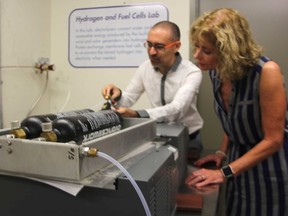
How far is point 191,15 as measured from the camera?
2070 millimetres

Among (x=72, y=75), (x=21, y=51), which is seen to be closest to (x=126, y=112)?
(x=21, y=51)

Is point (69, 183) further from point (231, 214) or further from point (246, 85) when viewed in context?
point (231, 214)

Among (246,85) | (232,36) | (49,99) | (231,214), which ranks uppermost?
(232,36)

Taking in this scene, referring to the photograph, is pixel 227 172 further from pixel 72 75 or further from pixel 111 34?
pixel 72 75

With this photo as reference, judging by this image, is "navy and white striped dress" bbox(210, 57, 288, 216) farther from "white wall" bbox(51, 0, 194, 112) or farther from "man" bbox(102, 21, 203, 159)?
"white wall" bbox(51, 0, 194, 112)

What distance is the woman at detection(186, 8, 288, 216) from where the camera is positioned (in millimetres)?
926

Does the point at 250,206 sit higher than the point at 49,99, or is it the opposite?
the point at 49,99

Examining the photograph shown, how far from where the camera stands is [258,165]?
104 cm

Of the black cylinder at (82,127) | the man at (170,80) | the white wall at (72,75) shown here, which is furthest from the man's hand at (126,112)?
the white wall at (72,75)

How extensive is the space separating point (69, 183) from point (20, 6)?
5.62ft

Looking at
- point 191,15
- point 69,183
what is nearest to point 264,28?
point 191,15

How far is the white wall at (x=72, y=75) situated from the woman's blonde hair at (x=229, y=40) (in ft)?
4.01

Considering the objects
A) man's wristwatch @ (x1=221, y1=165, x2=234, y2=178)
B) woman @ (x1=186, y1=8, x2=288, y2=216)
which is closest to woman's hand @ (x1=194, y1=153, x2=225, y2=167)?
woman @ (x1=186, y1=8, x2=288, y2=216)

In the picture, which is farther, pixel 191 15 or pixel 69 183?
pixel 191 15
